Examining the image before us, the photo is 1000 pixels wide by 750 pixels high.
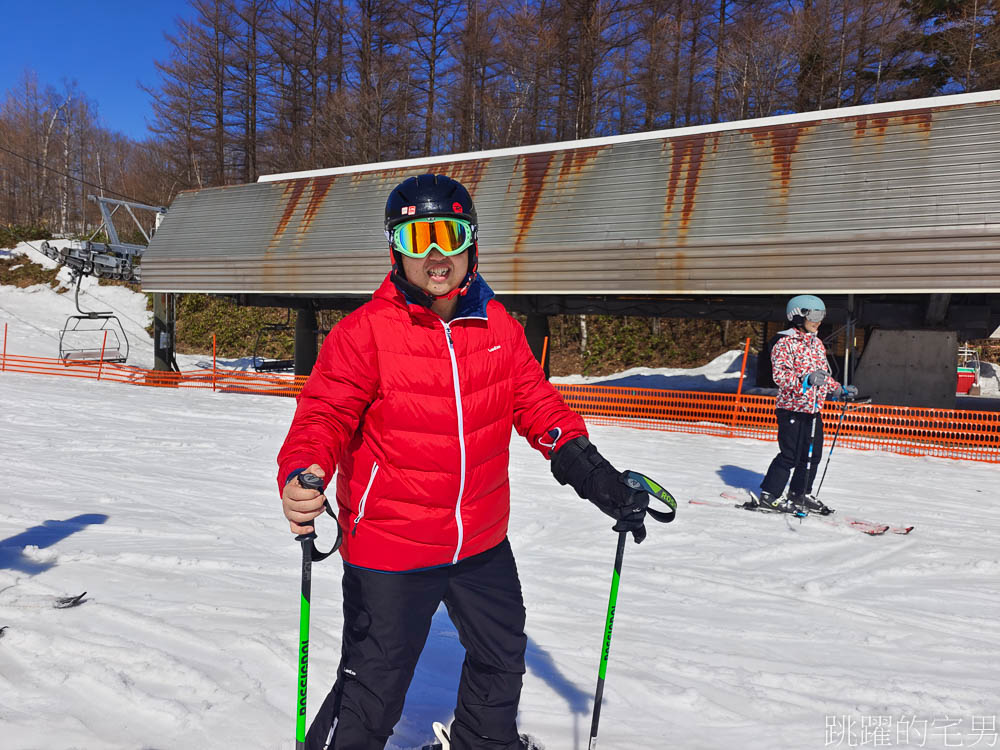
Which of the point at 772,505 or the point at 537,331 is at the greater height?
the point at 537,331

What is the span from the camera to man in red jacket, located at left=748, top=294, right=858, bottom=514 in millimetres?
5637

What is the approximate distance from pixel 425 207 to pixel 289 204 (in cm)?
1394

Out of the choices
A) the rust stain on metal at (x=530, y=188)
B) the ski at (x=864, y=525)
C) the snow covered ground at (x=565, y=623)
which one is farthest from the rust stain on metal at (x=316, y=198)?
the ski at (x=864, y=525)

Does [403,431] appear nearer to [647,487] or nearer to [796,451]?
[647,487]

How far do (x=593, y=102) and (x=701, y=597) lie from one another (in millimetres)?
23632

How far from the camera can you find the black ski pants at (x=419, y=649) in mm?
1825

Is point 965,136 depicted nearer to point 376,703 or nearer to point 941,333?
point 941,333

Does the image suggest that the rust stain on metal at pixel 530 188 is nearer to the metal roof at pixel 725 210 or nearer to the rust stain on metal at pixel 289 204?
the metal roof at pixel 725 210

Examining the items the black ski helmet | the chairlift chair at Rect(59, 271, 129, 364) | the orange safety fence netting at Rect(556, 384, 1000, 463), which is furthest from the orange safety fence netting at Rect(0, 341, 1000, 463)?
the black ski helmet

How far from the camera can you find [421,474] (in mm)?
1908

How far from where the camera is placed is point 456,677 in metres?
2.92

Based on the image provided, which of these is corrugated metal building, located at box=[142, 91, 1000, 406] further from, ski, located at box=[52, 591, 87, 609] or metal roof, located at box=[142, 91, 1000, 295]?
ski, located at box=[52, 591, 87, 609]

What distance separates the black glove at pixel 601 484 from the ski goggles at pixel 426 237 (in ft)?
2.39

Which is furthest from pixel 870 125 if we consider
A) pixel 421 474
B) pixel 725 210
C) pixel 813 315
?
pixel 421 474
